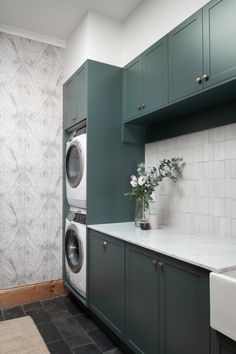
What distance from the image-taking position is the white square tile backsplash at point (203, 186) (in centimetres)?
198

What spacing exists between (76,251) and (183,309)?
1576 millimetres

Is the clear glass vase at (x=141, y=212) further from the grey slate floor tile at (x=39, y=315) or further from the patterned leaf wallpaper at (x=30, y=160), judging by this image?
the grey slate floor tile at (x=39, y=315)

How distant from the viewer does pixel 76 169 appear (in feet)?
9.21

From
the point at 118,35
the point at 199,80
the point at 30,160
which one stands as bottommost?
the point at 30,160

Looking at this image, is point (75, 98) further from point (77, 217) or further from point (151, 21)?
point (77, 217)

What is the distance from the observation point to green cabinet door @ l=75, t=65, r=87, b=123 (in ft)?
8.57

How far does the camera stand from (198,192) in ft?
7.31

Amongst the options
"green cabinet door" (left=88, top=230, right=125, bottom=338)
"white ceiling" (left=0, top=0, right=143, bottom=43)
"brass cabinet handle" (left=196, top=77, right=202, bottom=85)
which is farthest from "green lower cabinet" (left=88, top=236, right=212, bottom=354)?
"white ceiling" (left=0, top=0, right=143, bottom=43)

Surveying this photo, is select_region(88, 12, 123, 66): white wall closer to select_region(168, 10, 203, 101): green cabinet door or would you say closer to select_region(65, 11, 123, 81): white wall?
select_region(65, 11, 123, 81): white wall

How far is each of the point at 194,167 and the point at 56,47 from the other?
2165mm

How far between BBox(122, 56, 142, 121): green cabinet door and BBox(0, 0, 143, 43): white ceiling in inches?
21.5

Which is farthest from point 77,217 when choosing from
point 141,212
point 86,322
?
point 86,322

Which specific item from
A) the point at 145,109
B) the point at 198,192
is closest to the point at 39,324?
the point at 198,192

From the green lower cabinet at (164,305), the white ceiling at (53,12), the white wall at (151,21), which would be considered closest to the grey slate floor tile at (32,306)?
the green lower cabinet at (164,305)
